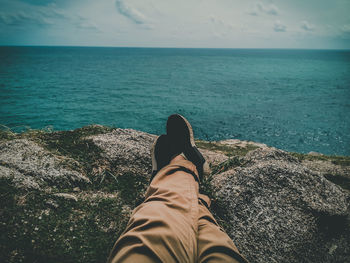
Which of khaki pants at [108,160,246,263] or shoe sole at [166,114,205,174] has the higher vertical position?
shoe sole at [166,114,205,174]

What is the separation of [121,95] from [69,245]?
30.5 meters

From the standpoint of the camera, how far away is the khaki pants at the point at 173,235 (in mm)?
1773

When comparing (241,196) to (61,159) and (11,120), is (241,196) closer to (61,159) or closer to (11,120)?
(61,159)

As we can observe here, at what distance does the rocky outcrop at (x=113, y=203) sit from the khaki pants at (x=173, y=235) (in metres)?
1.00

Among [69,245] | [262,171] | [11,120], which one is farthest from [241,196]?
[11,120]

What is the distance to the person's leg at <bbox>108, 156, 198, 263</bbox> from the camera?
1763 mm

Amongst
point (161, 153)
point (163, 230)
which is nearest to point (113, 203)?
point (161, 153)

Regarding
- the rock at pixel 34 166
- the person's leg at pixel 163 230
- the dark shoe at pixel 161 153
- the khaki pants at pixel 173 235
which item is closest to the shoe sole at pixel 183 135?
the dark shoe at pixel 161 153

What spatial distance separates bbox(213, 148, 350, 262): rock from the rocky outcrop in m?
0.02

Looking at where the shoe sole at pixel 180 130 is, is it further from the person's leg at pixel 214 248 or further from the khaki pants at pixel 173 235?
the person's leg at pixel 214 248

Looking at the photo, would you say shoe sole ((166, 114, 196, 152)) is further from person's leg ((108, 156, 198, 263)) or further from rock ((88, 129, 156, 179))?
person's leg ((108, 156, 198, 263))

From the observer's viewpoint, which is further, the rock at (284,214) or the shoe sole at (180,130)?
the shoe sole at (180,130)

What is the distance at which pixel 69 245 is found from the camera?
8.24 feet

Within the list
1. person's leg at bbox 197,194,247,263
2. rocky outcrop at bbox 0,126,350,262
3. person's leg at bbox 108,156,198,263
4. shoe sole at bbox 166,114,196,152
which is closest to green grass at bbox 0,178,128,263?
rocky outcrop at bbox 0,126,350,262
